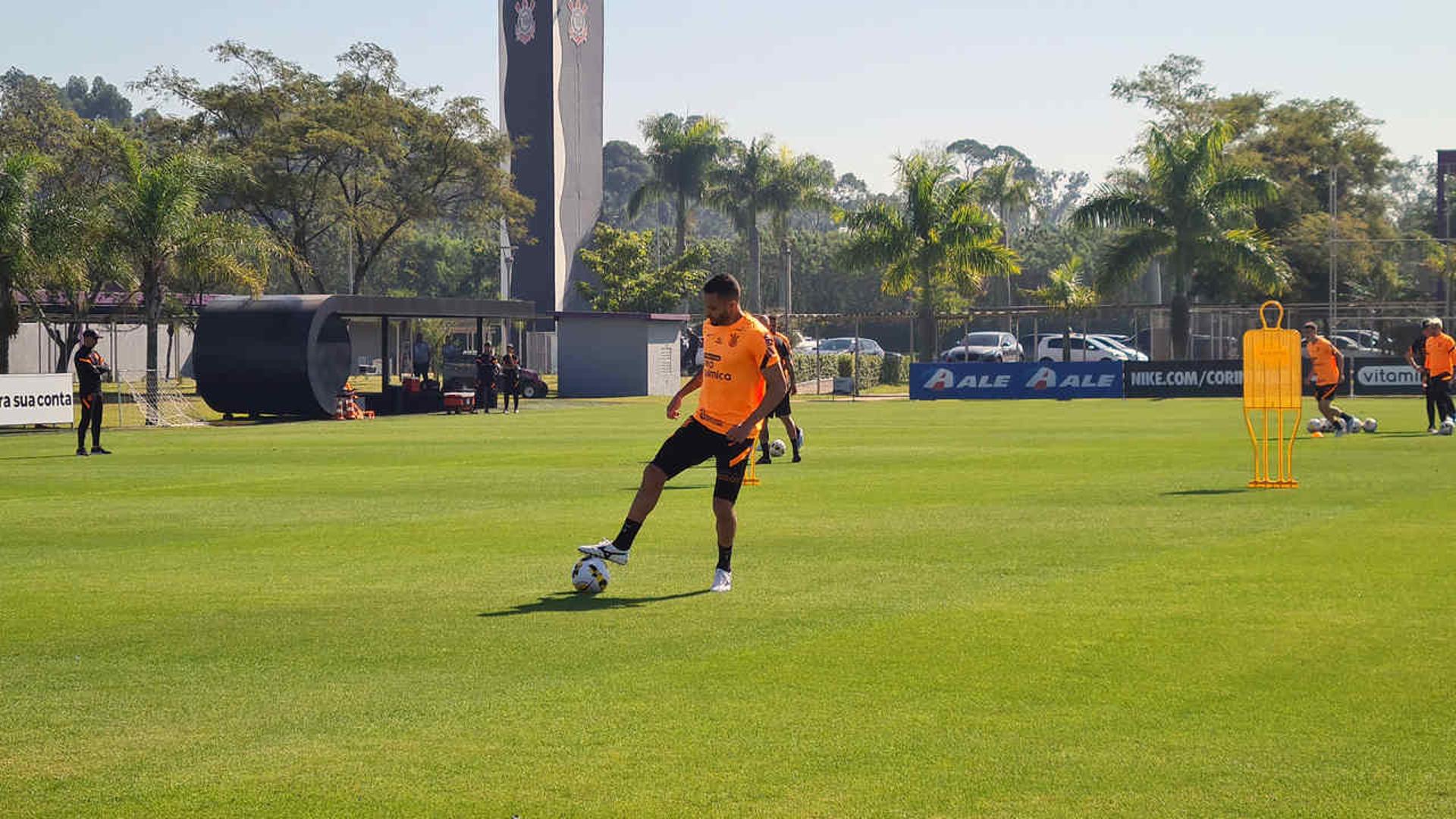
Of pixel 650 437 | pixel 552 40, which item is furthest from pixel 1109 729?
pixel 552 40

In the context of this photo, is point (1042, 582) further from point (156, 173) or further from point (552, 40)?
point (552, 40)

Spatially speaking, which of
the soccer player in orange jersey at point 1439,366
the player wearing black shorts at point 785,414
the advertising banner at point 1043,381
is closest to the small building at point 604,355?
the advertising banner at point 1043,381

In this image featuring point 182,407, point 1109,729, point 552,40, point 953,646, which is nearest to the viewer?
point 1109,729

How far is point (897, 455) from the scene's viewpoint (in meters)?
26.0

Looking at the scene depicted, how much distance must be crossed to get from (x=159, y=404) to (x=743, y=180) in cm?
6182

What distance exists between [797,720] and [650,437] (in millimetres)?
24202

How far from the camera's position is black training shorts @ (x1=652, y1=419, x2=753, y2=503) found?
1126cm

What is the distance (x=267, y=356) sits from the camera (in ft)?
144

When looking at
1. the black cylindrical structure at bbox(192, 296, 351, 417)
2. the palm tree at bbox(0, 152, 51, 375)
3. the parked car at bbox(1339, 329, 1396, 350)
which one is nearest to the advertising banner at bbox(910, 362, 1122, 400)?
the parked car at bbox(1339, 329, 1396, 350)

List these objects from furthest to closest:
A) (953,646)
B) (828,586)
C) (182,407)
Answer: (182,407) → (828,586) → (953,646)

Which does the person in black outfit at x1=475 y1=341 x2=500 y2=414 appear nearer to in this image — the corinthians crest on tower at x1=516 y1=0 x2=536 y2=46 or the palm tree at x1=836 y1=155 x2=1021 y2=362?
the palm tree at x1=836 y1=155 x2=1021 y2=362

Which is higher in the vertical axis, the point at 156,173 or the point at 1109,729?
the point at 156,173

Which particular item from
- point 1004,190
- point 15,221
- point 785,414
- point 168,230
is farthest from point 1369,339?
point 1004,190

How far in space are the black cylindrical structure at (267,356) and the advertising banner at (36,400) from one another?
19.0ft
